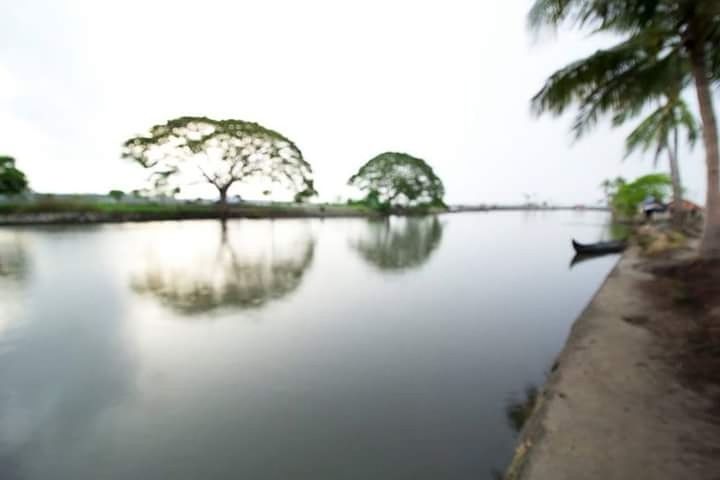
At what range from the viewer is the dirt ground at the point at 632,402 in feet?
5.24

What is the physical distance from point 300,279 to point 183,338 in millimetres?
3462

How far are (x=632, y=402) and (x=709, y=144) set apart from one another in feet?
21.9

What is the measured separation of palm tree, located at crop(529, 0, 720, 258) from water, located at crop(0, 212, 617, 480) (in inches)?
153

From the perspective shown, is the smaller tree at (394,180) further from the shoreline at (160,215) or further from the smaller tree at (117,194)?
the smaller tree at (117,194)

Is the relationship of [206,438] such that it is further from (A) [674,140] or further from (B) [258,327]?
(A) [674,140]

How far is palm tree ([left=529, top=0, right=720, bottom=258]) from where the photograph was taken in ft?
18.0

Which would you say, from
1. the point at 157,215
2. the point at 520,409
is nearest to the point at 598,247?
the point at 520,409

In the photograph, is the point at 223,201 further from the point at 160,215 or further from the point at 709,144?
the point at 709,144

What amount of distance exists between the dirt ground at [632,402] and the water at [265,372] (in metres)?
0.45

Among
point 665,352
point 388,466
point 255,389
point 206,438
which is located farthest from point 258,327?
point 665,352

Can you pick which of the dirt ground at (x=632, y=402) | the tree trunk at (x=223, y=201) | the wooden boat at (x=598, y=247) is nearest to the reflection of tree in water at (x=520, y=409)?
the dirt ground at (x=632, y=402)

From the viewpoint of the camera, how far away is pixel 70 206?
2175 centimetres

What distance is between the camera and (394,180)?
4450 centimetres

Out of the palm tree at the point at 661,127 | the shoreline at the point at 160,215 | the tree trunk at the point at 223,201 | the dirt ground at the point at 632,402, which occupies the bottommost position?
the dirt ground at the point at 632,402
